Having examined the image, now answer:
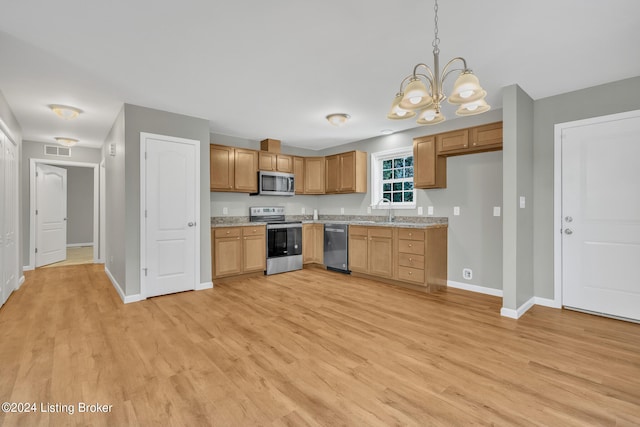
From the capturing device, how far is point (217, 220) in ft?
17.5

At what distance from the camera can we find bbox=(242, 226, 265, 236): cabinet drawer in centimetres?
504

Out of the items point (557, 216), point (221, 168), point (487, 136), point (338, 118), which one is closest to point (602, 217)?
point (557, 216)

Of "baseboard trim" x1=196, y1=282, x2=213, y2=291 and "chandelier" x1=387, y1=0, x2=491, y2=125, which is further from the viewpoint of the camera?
A: "baseboard trim" x1=196, y1=282, x2=213, y2=291

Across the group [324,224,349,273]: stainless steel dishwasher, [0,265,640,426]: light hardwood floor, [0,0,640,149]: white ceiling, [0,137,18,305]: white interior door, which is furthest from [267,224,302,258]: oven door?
[0,137,18,305]: white interior door

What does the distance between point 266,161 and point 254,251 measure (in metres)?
1.71

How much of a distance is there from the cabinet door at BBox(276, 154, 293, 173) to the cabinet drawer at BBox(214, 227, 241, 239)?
5.05ft

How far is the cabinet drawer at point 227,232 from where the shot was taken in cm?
474

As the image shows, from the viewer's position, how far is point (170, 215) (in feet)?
13.5

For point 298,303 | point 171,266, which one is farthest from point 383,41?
point 171,266

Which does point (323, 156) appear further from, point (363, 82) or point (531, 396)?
point (531, 396)

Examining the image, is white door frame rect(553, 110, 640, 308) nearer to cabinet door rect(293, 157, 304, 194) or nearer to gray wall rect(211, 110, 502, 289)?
gray wall rect(211, 110, 502, 289)

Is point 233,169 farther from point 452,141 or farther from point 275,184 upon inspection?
point 452,141

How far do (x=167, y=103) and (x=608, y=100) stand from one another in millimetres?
5048

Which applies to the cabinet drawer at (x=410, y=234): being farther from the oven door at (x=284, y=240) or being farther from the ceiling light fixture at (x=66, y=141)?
the ceiling light fixture at (x=66, y=141)
